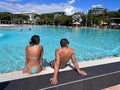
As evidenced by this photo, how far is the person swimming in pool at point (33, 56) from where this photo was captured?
13.1 ft

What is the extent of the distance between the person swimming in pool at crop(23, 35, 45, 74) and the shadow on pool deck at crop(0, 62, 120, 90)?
335 millimetres

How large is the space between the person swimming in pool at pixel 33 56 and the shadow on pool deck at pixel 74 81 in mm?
335

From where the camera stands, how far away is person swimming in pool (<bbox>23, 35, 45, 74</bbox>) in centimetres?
399

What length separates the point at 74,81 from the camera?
140 inches

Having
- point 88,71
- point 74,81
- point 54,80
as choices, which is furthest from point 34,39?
point 88,71

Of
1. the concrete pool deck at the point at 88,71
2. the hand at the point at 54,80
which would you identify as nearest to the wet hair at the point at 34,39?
the concrete pool deck at the point at 88,71

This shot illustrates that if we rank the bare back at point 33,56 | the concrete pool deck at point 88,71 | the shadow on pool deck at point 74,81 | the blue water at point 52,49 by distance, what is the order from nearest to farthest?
1. the shadow on pool deck at point 74,81
2. the concrete pool deck at point 88,71
3. the bare back at point 33,56
4. the blue water at point 52,49

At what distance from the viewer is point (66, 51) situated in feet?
13.4

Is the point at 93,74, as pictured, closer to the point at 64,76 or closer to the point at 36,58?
the point at 64,76

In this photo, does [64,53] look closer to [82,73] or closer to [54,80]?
[82,73]

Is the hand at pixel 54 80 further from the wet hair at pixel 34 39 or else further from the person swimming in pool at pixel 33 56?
the wet hair at pixel 34 39

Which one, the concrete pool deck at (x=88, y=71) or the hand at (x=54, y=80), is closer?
the hand at (x=54, y=80)

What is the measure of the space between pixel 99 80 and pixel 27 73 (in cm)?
152

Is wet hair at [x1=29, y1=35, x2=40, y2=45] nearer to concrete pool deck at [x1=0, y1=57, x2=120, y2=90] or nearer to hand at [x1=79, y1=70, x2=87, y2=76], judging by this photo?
concrete pool deck at [x1=0, y1=57, x2=120, y2=90]
